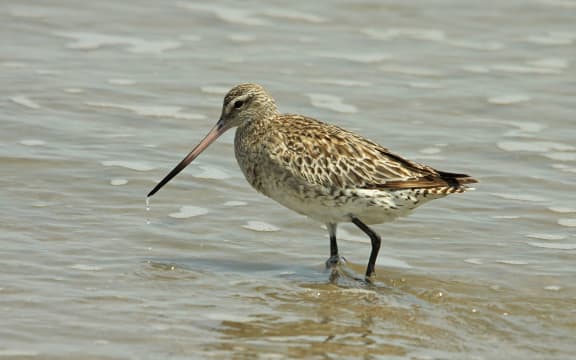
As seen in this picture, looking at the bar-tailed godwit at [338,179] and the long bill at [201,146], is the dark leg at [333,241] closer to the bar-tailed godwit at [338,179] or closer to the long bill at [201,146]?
the bar-tailed godwit at [338,179]

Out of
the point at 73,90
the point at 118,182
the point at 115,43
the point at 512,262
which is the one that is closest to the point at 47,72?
the point at 73,90

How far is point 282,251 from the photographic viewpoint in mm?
9359

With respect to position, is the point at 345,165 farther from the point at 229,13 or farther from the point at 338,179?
the point at 229,13

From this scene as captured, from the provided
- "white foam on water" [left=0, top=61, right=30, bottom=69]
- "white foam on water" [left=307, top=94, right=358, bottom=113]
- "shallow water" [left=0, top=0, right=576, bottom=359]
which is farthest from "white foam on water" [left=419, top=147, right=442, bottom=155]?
"white foam on water" [left=0, top=61, right=30, bottom=69]

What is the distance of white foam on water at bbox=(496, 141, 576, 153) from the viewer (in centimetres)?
1172

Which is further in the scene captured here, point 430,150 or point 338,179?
point 430,150

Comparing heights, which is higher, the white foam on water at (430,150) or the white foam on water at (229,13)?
the white foam on water at (229,13)

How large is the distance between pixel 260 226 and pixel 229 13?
635cm

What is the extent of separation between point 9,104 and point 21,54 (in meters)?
1.69

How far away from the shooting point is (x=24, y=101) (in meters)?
12.3

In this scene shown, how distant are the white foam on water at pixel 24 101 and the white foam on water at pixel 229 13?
3.70 meters

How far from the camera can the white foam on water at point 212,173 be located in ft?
35.9

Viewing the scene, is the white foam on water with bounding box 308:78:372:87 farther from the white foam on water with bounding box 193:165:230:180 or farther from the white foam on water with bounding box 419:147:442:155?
the white foam on water with bounding box 193:165:230:180

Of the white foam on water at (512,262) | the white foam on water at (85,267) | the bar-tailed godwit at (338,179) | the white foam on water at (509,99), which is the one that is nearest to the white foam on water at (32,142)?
the bar-tailed godwit at (338,179)
